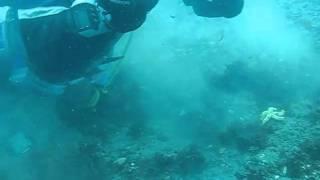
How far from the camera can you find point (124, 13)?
240cm

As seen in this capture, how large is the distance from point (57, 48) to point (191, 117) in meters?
1.22

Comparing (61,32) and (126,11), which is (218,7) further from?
(61,32)

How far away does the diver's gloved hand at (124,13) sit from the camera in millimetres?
2355

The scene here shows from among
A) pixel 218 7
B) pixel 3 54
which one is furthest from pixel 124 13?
pixel 218 7

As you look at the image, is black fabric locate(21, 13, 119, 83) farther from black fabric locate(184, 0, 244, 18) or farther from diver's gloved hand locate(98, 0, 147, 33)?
black fabric locate(184, 0, 244, 18)

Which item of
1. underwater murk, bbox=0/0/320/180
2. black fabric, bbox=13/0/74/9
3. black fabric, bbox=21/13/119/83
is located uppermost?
black fabric, bbox=13/0/74/9

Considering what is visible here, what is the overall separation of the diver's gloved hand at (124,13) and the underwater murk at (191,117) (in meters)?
0.86

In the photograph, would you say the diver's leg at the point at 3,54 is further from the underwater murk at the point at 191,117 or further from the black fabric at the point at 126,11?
the black fabric at the point at 126,11

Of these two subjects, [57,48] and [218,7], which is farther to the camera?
[218,7]

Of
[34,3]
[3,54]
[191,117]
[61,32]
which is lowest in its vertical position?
[191,117]

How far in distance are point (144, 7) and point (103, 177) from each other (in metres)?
1.28

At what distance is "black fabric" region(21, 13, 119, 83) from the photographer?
8.87 feet

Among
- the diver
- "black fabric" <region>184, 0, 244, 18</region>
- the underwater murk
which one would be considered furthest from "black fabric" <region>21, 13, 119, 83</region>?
"black fabric" <region>184, 0, 244, 18</region>

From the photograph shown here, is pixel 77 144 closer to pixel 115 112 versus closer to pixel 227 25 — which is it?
pixel 115 112
